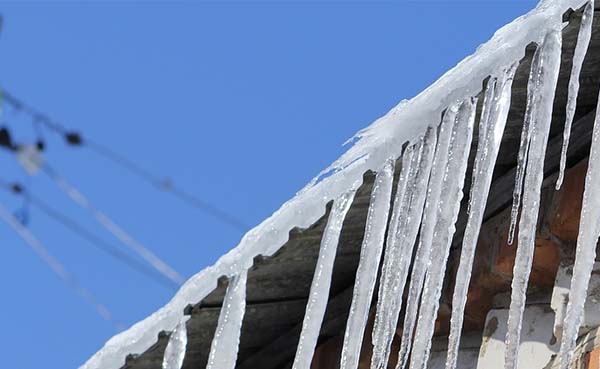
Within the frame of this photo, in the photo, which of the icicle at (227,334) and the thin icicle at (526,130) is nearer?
the thin icicle at (526,130)

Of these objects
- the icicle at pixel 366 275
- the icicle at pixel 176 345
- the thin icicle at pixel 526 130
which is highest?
the thin icicle at pixel 526 130

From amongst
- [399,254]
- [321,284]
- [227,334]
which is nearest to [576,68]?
[399,254]

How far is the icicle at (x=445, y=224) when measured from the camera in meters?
3.74

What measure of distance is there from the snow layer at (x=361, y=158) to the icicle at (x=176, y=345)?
0.02 metres

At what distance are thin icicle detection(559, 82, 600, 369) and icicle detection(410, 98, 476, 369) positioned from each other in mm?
296

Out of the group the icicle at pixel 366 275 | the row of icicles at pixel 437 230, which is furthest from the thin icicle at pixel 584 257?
the icicle at pixel 366 275

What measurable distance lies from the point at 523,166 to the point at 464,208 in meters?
0.40

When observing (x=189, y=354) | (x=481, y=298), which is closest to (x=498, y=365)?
(x=481, y=298)

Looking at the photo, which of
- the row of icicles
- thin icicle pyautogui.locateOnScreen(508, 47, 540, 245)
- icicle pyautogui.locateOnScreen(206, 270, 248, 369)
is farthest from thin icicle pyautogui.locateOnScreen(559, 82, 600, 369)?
icicle pyautogui.locateOnScreen(206, 270, 248, 369)

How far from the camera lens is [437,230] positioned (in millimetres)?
3816

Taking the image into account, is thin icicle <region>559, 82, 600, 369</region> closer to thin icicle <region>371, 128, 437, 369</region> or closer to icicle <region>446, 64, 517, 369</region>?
icicle <region>446, 64, 517, 369</region>

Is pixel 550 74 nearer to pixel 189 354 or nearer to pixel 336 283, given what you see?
pixel 336 283

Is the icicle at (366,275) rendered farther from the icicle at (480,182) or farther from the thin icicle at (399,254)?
the icicle at (480,182)

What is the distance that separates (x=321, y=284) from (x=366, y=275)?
0.12 meters
